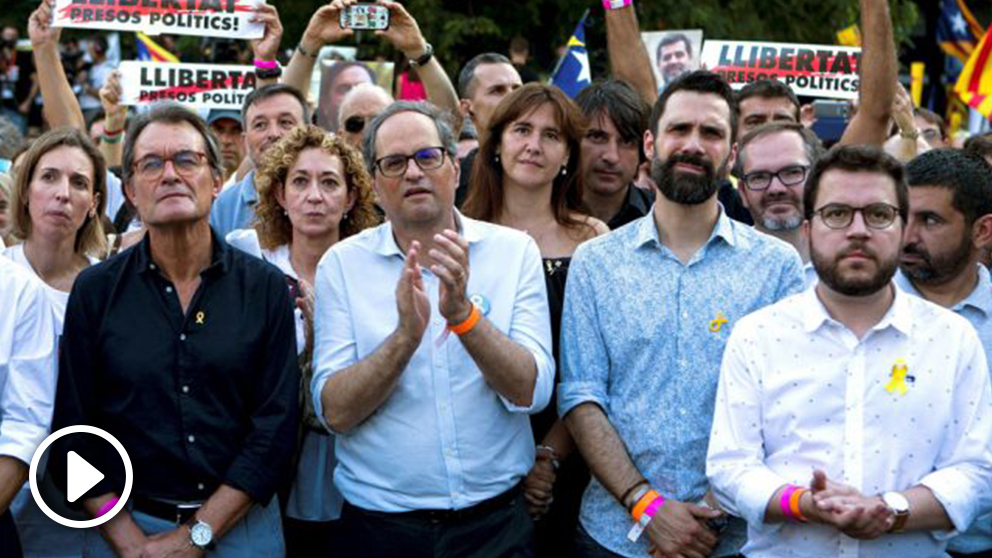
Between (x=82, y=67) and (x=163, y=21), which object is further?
(x=82, y=67)

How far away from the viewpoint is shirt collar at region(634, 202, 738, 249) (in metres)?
5.04

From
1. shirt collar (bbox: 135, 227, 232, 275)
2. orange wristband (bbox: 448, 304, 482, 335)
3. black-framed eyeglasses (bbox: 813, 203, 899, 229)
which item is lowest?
orange wristband (bbox: 448, 304, 482, 335)

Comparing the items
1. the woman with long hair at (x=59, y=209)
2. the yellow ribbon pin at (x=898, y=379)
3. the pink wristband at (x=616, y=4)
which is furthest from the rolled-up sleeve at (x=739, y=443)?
the pink wristband at (x=616, y=4)

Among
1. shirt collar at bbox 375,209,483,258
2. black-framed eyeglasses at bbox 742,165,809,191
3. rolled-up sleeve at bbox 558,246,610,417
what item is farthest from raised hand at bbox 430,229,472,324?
black-framed eyeglasses at bbox 742,165,809,191

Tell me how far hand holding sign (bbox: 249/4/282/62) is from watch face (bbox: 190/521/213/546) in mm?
4126

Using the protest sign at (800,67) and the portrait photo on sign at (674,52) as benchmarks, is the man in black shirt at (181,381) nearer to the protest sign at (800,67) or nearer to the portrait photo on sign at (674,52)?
the protest sign at (800,67)

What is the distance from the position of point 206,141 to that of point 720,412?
2105 mm

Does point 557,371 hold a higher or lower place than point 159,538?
higher

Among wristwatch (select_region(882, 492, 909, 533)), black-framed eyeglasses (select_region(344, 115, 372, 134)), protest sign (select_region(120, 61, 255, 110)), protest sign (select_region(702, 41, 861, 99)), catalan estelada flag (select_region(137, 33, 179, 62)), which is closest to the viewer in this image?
wristwatch (select_region(882, 492, 909, 533))

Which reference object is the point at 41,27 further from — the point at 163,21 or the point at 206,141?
the point at 206,141

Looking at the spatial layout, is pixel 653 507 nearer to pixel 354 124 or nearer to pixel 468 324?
pixel 468 324

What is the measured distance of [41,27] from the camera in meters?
8.01

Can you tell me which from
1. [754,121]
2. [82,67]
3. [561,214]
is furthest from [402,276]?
[82,67]

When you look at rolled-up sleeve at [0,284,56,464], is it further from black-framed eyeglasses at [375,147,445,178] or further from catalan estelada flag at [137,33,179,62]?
A: catalan estelada flag at [137,33,179,62]
